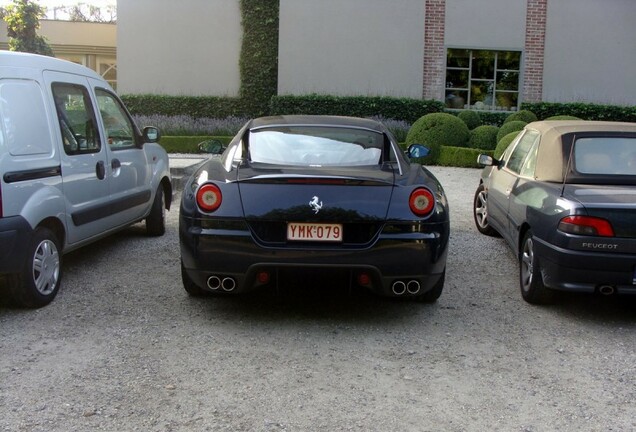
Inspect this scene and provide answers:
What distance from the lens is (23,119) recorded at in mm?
5168

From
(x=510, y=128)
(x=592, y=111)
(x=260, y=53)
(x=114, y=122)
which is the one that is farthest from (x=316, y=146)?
(x=260, y=53)

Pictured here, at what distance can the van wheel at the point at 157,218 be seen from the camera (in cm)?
786

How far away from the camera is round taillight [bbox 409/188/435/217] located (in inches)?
189

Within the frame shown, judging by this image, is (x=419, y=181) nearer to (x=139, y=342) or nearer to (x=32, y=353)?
(x=139, y=342)

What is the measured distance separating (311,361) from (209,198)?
51.6 inches

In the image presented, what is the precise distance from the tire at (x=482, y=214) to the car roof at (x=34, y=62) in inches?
179

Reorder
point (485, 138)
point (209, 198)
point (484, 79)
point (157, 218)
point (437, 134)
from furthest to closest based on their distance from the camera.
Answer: point (484, 79) < point (485, 138) < point (437, 134) < point (157, 218) < point (209, 198)

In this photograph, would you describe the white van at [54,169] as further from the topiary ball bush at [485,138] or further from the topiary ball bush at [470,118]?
the topiary ball bush at [470,118]

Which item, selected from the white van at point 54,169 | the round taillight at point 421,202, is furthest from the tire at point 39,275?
the round taillight at point 421,202

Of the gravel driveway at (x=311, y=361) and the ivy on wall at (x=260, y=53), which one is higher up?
the ivy on wall at (x=260, y=53)

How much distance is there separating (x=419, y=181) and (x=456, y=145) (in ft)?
35.2

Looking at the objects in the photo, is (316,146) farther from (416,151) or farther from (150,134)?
(150,134)

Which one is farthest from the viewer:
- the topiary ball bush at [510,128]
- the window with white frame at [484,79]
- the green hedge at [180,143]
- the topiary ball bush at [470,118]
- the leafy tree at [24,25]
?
the leafy tree at [24,25]

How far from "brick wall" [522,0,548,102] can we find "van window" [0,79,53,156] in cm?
1631
